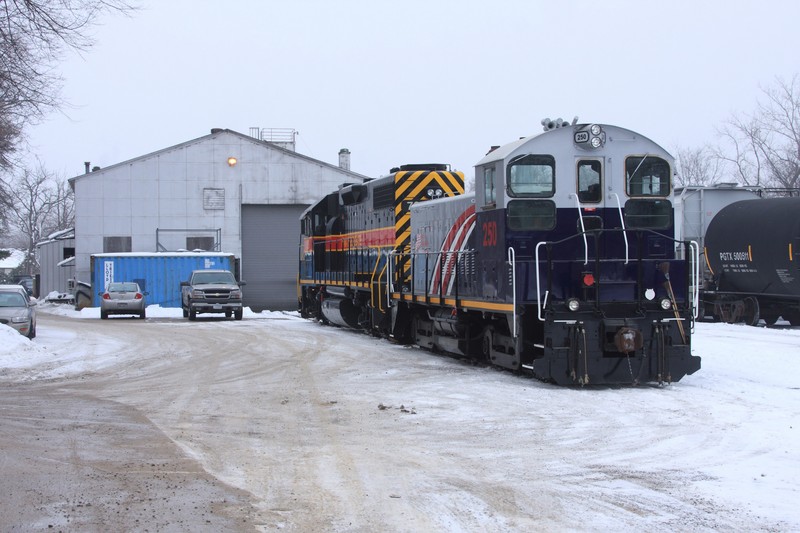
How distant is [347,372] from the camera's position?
1512 centimetres

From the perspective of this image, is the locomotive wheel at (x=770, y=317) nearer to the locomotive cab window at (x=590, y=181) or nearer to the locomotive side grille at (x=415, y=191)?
the locomotive side grille at (x=415, y=191)

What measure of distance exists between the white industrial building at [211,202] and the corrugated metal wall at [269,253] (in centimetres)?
6

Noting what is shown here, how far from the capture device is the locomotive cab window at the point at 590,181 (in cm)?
1328

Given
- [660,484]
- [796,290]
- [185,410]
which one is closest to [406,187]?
[185,410]

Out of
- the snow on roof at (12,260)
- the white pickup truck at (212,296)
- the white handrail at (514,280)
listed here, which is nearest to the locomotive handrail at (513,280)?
the white handrail at (514,280)

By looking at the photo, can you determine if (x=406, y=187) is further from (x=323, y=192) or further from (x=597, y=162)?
(x=323, y=192)

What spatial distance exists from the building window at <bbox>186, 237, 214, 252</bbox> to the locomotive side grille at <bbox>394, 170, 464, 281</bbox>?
2971 cm

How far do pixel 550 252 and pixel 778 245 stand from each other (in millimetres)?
14680

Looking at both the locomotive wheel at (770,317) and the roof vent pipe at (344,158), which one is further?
the roof vent pipe at (344,158)

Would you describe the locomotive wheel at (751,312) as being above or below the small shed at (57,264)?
below

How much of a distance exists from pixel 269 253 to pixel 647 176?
3751 cm

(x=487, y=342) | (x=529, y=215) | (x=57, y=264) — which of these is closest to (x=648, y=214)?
(x=529, y=215)

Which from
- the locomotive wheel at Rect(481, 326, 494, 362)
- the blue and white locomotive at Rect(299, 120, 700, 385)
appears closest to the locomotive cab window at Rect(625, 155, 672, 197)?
the blue and white locomotive at Rect(299, 120, 700, 385)

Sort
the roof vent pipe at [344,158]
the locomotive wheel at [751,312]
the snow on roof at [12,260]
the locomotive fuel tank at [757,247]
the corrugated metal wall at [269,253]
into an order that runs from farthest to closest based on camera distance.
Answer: the snow on roof at [12,260]
the roof vent pipe at [344,158]
the corrugated metal wall at [269,253]
the locomotive wheel at [751,312]
the locomotive fuel tank at [757,247]
